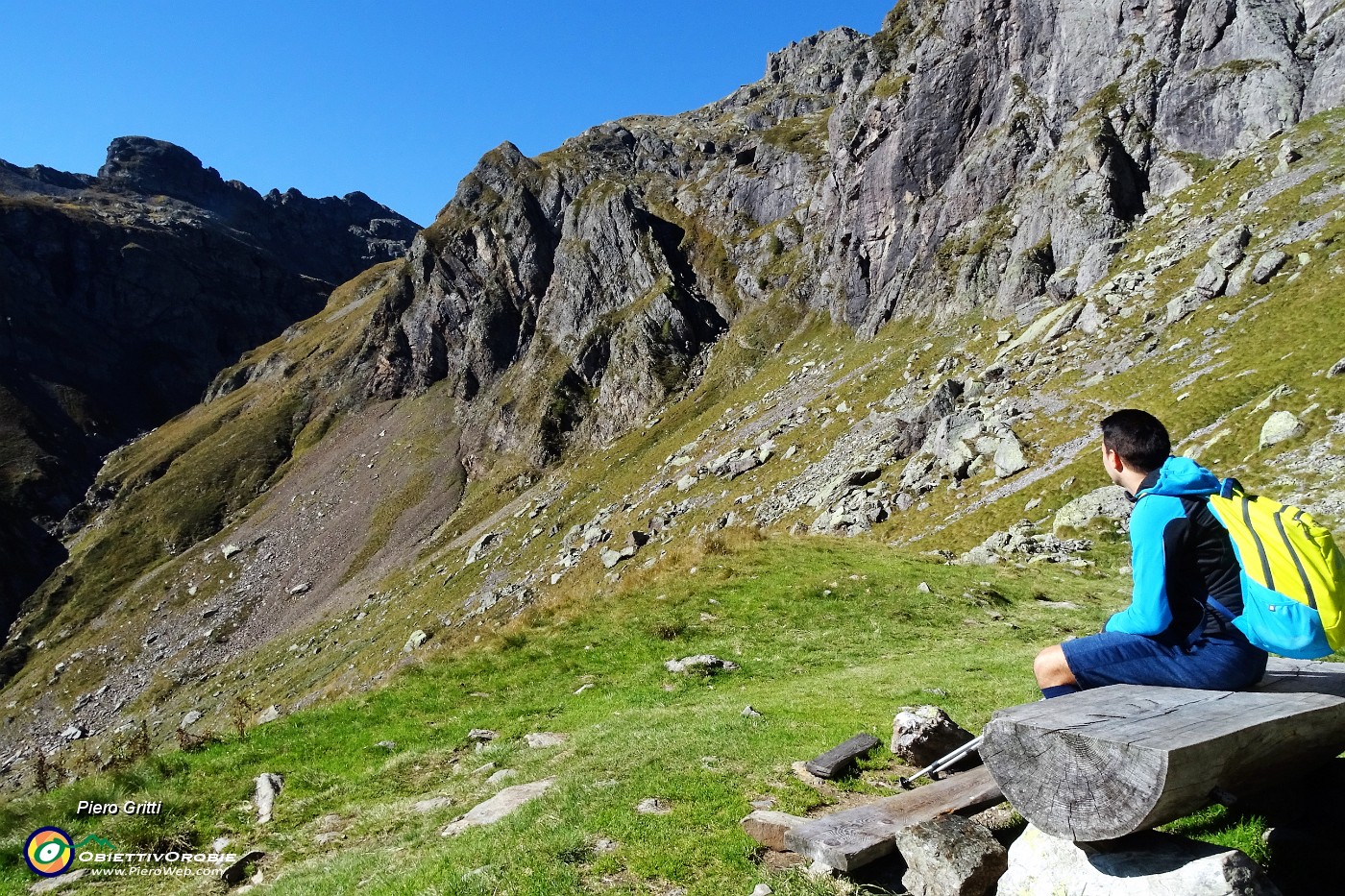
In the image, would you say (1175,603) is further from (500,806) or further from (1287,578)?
(500,806)

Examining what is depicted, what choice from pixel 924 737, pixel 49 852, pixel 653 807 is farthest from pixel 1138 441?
pixel 49 852

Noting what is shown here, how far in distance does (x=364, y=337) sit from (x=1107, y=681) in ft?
562

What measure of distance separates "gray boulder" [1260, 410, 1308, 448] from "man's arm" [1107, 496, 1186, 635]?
30.3 m

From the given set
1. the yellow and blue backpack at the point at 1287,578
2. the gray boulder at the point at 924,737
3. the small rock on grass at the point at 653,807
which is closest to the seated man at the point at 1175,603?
the yellow and blue backpack at the point at 1287,578

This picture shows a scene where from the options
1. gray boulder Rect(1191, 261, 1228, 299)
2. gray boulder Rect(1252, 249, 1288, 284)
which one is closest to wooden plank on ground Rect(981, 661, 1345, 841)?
gray boulder Rect(1252, 249, 1288, 284)

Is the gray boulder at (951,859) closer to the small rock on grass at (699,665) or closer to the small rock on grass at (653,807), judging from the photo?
the small rock on grass at (653,807)

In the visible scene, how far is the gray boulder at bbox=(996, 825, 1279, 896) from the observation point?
416cm

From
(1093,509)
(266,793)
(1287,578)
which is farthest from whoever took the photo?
(1093,509)

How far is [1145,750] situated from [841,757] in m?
5.22

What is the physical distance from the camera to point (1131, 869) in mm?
4613

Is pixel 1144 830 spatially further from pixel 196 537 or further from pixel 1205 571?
pixel 196 537

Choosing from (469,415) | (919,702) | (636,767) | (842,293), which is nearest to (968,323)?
(842,293)

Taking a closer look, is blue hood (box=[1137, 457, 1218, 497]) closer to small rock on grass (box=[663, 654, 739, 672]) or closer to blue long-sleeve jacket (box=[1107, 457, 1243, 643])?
blue long-sleeve jacket (box=[1107, 457, 1243, 643])

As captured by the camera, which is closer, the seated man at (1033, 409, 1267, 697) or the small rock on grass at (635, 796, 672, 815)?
the seated man at (1033, 409, 1267, 697)
